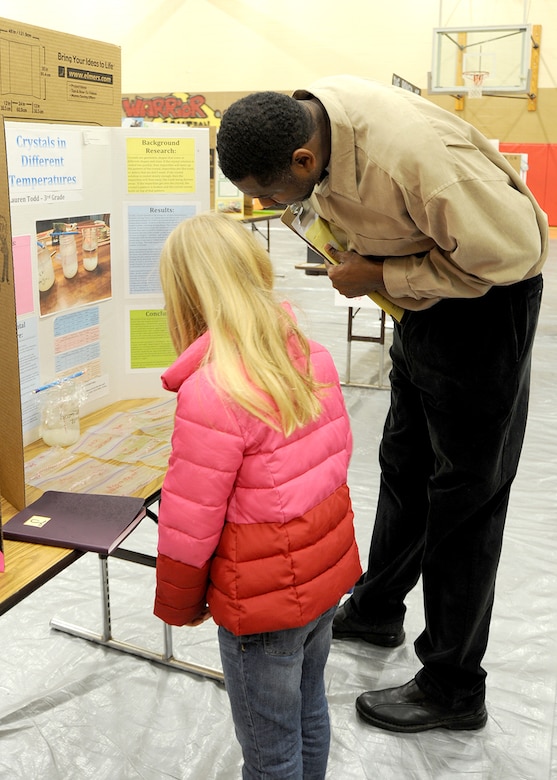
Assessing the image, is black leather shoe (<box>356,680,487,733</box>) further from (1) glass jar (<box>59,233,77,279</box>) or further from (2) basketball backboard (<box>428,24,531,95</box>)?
(2) basketball backboard (<box>428,24,531,95</box>)

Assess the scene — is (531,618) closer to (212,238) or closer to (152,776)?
(152,776)

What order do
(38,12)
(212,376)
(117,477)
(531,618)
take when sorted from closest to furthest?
(212,376) → (117,477) → (531,618) → (38,12)

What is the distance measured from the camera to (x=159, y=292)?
5.38ft

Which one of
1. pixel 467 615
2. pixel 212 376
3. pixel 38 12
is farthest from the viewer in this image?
pixel 38 12

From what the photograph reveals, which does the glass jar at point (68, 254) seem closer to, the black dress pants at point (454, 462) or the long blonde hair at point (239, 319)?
the long blonde hair at point (239, 319)

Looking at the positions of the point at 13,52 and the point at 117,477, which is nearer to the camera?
the point at 13,52

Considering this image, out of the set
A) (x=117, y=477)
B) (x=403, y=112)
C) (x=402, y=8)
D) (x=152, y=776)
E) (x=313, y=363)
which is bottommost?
(x=152, y=776)

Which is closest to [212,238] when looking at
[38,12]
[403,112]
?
[403,112]

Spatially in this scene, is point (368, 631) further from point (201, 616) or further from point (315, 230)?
point (315, 230)

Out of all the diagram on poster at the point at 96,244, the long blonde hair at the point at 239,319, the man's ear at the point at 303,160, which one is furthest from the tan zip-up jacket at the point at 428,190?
the diagram on poster at the point at 96,244

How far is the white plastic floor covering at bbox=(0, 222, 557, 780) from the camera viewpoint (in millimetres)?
1539

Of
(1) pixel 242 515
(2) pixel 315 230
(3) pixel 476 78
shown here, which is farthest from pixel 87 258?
(3) pixel 476 78

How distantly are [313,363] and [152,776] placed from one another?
0.94 meters

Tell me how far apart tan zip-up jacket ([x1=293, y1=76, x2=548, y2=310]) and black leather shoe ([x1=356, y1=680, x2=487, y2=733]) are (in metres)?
0.94
